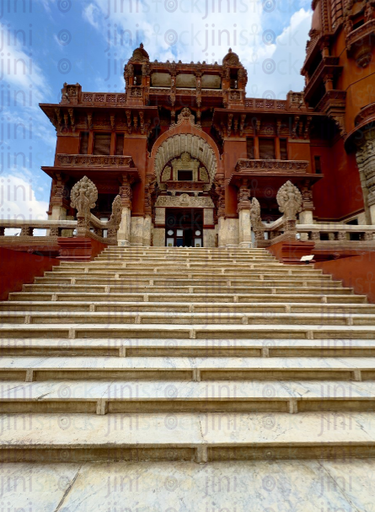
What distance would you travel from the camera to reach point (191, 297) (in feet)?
16.2

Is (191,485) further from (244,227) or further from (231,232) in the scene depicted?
(231,232)

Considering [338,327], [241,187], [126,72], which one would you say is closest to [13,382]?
[338,327]

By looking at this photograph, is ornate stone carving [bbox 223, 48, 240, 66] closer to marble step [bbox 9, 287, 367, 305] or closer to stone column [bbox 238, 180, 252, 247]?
stone column [bbox 238, 180, 252, 247]

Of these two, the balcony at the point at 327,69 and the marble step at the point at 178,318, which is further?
the balcony at the point at 327,69

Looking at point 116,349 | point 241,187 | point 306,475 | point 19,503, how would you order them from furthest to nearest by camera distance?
point 241,187, point 116,349, point 306,475, point 19,503

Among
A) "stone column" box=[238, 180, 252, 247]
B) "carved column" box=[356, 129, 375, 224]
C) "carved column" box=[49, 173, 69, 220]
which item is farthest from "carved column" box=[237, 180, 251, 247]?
"carved column" box=[49, 173, 69, 220]

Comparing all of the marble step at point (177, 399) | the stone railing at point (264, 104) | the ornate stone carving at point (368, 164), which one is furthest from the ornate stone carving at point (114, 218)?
the ornate stone carving at point (368, 164)

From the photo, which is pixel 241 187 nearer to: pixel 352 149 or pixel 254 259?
pixel 352 149

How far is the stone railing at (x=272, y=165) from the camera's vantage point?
13.7 m

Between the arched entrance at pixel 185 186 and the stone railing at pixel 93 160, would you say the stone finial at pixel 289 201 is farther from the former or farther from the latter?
the stone railing at pixel 93 160

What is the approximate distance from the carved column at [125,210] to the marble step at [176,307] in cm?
887

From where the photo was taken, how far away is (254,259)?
767cm

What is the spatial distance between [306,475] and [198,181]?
17.2m

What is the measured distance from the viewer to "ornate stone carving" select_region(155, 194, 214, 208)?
1727cm
